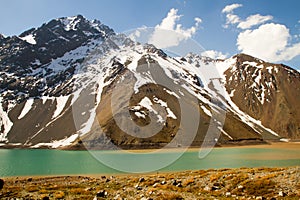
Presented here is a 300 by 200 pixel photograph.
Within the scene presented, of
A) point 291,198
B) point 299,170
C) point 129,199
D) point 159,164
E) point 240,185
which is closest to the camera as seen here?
point 291,198

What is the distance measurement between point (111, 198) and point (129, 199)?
1.90 metres

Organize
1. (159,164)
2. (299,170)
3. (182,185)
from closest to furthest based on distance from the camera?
(299,170)
(182,185)
(159,164)

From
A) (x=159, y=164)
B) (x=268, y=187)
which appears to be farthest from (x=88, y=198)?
(x=159, y=164)

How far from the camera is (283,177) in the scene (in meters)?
26.7

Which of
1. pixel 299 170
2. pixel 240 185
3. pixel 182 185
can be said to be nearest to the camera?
pixel 240 185

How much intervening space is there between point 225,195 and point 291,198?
496 centimetres

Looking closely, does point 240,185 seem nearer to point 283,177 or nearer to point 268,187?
point 268,187

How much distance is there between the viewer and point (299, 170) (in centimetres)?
2842

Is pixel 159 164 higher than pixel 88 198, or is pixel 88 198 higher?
pixel 88 198

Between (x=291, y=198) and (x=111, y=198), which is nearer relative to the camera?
(x=291, y=198)

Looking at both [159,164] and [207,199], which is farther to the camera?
[159,164]

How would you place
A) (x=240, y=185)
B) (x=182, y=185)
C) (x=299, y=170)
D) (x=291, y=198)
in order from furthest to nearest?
(x=182, y=185) < (x=299, y=170) < (x=240, y=185) < (x=291, y=198)

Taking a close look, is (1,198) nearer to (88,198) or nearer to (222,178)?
(88,198)

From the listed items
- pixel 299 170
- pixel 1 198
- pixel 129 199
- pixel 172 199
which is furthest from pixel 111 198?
pixel 299 170
